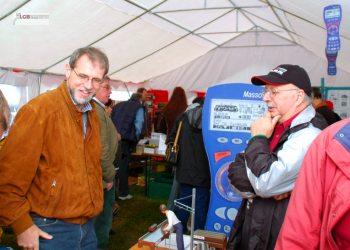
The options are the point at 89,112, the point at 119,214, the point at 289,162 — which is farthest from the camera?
the point at 119,214

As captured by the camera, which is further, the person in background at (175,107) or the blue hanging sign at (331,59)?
the person in background at (175,107)

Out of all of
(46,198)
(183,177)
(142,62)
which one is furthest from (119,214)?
(142,62)

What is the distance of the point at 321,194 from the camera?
1.03 m

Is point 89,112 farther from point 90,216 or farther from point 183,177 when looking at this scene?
point 183,177

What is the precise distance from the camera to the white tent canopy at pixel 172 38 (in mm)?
5039

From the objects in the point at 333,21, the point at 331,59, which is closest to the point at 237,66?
the point at 331,59

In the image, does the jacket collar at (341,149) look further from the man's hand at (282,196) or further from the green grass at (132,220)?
the green grass at (132,220)

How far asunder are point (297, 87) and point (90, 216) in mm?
1030

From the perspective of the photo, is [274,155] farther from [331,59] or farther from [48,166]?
[331,59]

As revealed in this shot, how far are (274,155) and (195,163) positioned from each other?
1.99 m

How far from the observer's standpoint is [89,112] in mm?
1629

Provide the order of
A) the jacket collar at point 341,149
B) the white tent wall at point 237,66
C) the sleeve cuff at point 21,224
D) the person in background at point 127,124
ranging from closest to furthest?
the jacket collar at point 341,149 < the sleeve cuff at point 21,224 < the person in background at point 127,124 < the white tent wall at point 237,66

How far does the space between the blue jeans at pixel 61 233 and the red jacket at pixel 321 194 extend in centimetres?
83

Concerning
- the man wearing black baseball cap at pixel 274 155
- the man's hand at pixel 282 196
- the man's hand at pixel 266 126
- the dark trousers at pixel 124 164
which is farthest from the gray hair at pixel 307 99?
the dark trousers at pixel 124 164
